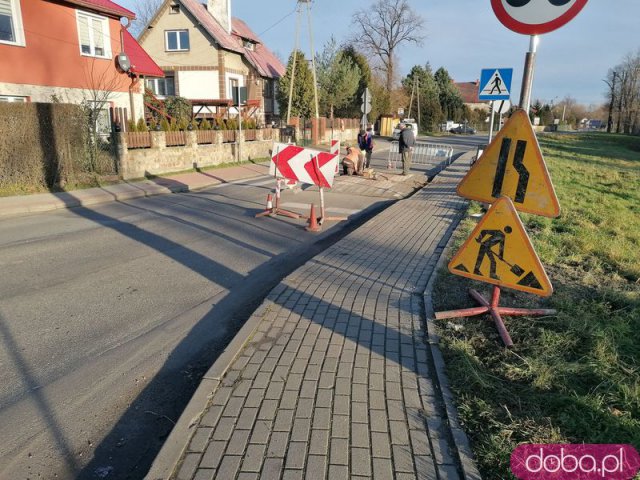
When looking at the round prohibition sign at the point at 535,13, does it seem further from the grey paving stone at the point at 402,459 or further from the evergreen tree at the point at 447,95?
the evergreen tree at the point at 447,95

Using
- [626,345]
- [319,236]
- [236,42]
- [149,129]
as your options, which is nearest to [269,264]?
[319,236]

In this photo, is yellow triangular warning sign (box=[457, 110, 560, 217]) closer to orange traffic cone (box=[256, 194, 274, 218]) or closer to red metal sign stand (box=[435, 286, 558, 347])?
red metal sign stand (box=[435, 286, 558, 347])

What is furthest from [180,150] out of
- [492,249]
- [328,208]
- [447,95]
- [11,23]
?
[447,95]

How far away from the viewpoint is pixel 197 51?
35.2 metres

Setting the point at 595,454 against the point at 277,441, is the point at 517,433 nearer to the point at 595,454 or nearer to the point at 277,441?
the point at 595,454

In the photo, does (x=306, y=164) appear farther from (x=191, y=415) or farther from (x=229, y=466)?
(x=229, y=466)

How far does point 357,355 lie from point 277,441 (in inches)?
48.0

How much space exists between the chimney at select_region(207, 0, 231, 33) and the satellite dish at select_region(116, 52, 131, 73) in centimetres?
1993

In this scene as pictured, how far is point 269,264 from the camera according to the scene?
22.7ft

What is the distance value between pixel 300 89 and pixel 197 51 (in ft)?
27.5

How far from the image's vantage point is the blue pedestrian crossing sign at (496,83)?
11.5 meters

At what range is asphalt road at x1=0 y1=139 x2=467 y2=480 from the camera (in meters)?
3.07

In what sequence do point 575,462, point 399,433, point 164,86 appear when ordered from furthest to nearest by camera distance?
point 164,86
point 399,433
point 575,462

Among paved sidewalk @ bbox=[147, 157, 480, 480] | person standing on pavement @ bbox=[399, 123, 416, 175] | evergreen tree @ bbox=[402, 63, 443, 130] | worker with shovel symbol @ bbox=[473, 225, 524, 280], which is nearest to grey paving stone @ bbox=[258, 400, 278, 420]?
paved sidewalk @ bbox=[147, 157, 480, 480]
